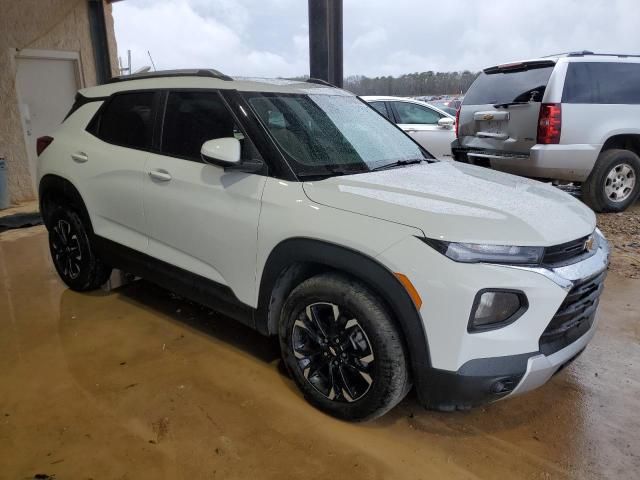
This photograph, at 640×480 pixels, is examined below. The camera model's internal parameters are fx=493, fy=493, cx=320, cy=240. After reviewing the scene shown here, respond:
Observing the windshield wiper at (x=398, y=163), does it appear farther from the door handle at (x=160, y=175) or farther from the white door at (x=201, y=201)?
the door handle at (x=160, y=175)

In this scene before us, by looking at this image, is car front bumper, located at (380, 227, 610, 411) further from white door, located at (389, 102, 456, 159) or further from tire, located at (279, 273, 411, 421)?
white door, located at (389, 102, 456, 159)

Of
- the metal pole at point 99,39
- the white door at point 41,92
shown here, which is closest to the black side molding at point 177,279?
the white door at point 41,92

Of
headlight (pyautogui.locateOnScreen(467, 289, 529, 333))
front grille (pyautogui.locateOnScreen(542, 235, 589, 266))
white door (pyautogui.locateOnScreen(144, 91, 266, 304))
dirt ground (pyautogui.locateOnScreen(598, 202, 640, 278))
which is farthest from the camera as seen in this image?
dirt ground (pyautogui.locateOnScreen(598, 202, 640, 278))

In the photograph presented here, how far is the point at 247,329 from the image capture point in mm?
3480

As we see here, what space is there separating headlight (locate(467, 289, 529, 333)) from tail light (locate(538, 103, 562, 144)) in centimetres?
429

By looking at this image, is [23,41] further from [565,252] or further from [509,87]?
[565,252]

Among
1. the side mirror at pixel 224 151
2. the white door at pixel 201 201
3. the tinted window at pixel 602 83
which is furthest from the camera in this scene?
the tinted window at pixel 602 83

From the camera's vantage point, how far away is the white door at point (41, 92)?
26.2ft

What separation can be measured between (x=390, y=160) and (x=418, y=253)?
3.64 ft

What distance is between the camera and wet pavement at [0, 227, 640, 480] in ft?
7.18

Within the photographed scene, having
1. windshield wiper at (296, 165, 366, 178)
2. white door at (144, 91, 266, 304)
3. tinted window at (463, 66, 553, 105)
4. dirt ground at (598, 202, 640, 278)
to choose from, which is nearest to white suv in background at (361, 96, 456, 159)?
tinted window at (463, 66, 553, 105)

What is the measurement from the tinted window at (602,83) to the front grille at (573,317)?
4090 millimetres

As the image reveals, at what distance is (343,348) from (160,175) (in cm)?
158

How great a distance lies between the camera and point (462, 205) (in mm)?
2229
